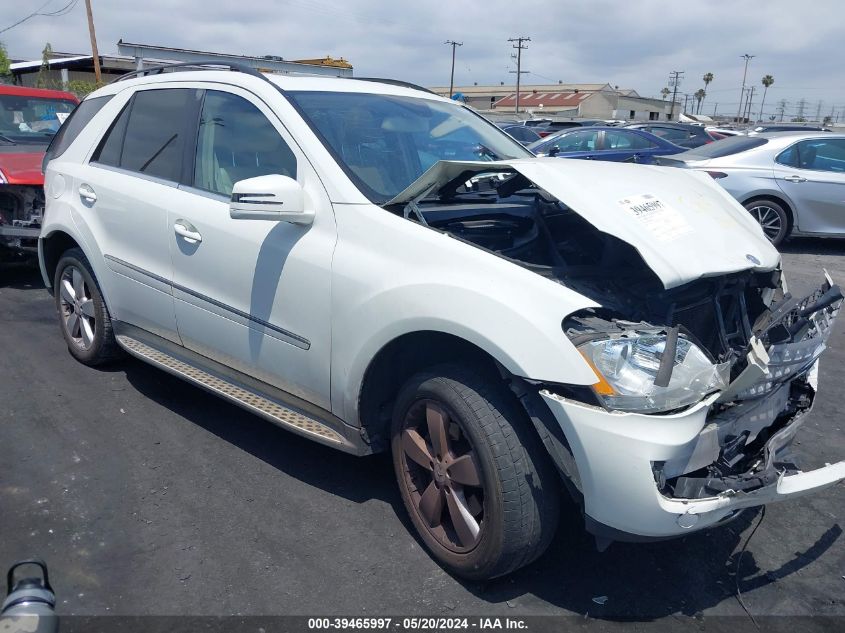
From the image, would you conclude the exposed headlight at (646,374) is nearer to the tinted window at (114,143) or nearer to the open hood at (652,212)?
the open hood at (652,212)

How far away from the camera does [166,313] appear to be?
13.2 ft

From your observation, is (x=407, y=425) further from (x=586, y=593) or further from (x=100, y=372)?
(x=100, y=372)

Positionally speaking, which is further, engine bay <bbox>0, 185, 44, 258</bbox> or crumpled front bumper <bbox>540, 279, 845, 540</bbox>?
engine bay <bbox>0, 185, 44, 258</bbox>

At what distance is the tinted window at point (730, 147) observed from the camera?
31.3ft

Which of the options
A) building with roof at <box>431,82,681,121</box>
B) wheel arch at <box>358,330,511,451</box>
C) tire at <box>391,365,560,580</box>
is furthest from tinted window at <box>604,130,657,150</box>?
building with roof at <box>431,82,681,121</box>

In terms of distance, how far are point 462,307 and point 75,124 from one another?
361 cm

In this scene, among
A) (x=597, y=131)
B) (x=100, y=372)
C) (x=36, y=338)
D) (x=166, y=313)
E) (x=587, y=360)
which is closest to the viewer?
(x=587, y=360)

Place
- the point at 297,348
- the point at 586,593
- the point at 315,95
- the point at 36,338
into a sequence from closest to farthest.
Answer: the point at 586,593 < the point at 297,348 < the point at 315,95 < the point at 36,338

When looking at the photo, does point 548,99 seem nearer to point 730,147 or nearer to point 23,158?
point 730,147

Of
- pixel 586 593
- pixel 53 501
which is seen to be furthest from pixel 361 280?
pixel 53 501

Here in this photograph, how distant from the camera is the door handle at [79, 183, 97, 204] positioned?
447cm

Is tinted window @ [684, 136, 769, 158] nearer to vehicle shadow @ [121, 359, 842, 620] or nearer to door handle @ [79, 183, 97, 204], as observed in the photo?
vehicle shadow @ [121, 359, 842, 620]

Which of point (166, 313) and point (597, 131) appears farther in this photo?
point (597, 131)

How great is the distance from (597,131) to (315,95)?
35.2ft
